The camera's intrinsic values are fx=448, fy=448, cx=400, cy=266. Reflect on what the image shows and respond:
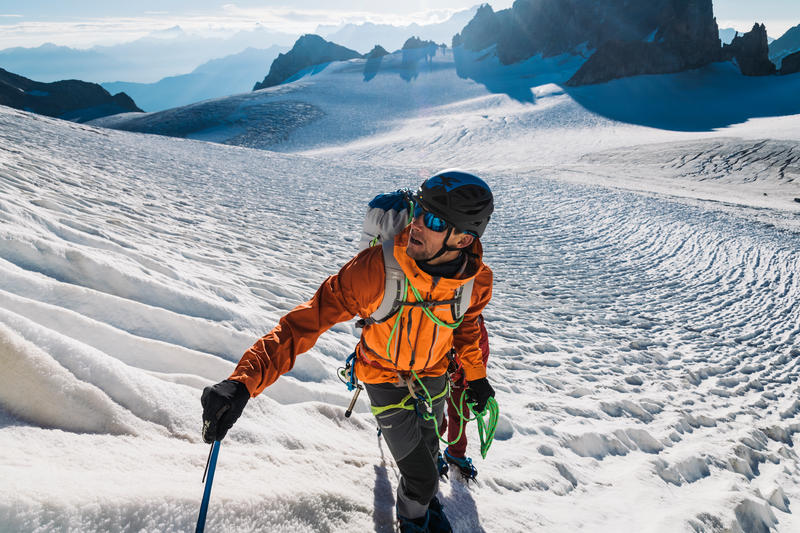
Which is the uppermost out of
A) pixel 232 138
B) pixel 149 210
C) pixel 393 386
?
pixel 232 138

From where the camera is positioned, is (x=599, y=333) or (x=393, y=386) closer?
(x=393, y=386)

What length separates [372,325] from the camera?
2.14 meters

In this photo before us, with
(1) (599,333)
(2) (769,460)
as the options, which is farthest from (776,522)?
(1) (599,333)

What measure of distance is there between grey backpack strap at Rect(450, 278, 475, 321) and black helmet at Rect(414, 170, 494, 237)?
0.25m

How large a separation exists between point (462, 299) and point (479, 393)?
66 centimetres

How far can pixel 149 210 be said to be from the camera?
7094 millimetres

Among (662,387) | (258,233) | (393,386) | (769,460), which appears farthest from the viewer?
(258,233)

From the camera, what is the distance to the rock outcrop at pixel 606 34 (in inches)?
1966

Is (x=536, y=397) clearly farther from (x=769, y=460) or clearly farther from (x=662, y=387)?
(x=769, y=460)

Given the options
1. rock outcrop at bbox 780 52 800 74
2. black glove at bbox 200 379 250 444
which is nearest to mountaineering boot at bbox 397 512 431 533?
black glove at bbox 200 379 250 444

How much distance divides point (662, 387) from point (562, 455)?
2.15 meters

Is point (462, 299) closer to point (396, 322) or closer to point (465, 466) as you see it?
point (396, 322)

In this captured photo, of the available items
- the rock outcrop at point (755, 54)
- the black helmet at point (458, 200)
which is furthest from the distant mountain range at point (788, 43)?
the black helmet at point (458, 200)

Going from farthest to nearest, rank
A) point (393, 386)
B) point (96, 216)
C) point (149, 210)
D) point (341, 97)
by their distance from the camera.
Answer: point (341, 97) < point (149, 210) < point (96, 216) < point (393, 386)
